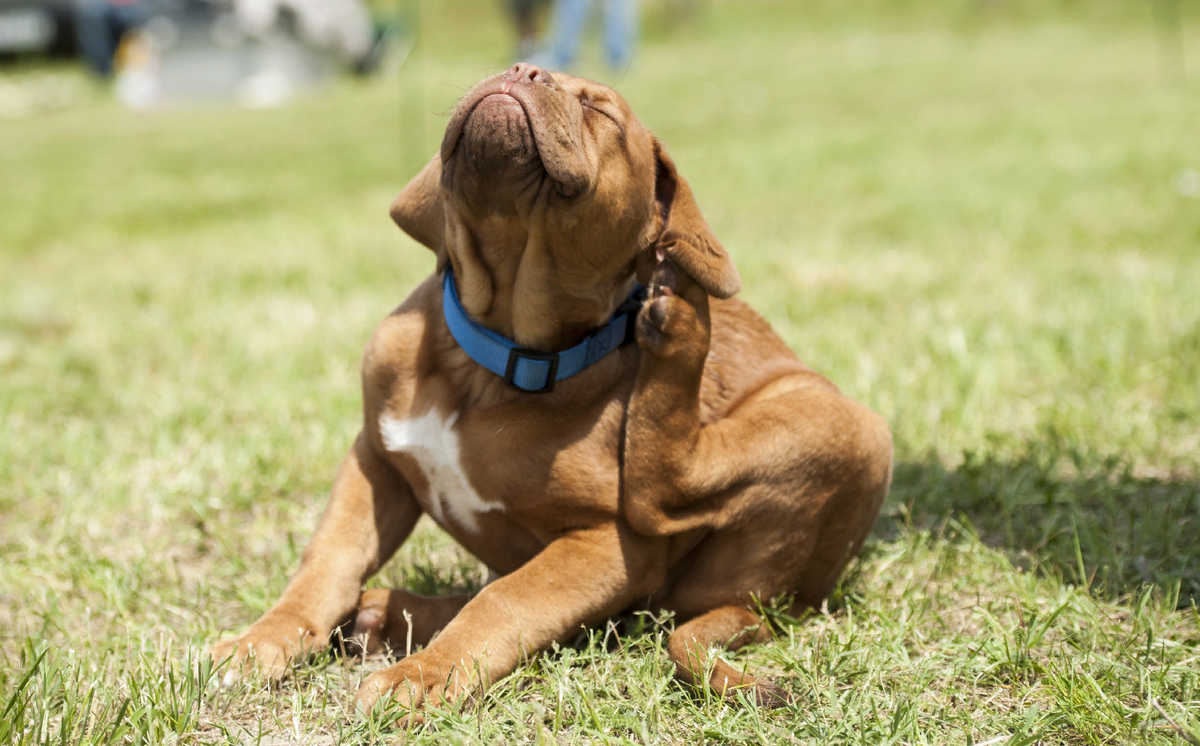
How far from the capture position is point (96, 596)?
2.71 meters

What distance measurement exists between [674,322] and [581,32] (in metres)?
10.1

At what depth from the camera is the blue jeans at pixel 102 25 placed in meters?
19.2

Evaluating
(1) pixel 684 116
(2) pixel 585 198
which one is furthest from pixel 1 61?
(2) pixel 585 198

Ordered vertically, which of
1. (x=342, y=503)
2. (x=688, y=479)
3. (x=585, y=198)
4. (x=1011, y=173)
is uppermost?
(x=585, y=198)

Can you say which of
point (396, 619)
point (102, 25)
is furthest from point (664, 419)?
point (102, 25)

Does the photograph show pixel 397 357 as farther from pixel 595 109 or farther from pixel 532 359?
pixel 595 109

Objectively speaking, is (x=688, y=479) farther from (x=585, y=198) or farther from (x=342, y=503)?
(x=342, y=503)

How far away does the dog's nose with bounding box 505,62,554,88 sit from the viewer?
2312mm

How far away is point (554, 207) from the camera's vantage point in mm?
2320

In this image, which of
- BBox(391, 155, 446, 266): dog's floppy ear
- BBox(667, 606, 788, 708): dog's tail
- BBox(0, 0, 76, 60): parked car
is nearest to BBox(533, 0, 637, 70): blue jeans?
BBox(391, 155, 446, 266): dog's floppy ear

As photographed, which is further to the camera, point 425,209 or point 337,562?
point 425,209

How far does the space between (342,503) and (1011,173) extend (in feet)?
23.4

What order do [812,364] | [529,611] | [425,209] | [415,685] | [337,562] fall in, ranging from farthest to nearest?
[812,364] < [425,209] < [337,562] < [529,611] < [415,685]

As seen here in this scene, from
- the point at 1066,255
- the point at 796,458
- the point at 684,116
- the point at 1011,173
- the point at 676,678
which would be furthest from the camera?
the point at 684,116
